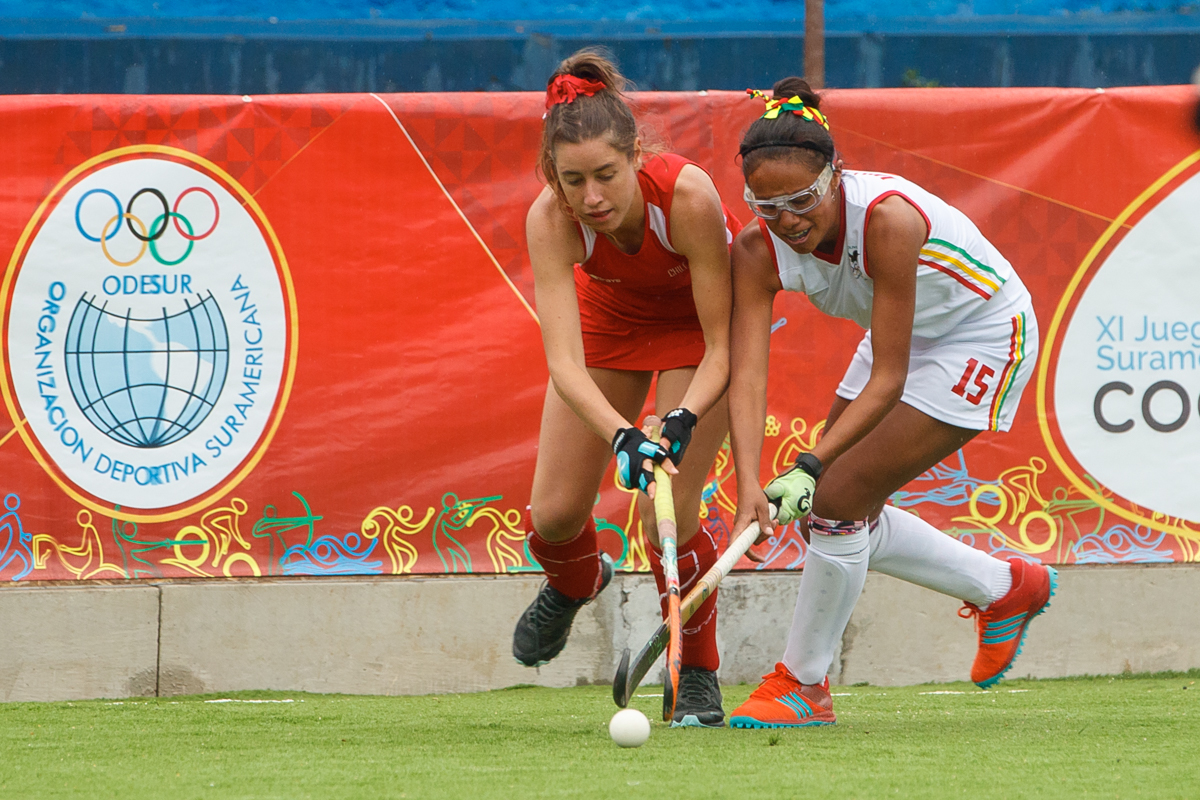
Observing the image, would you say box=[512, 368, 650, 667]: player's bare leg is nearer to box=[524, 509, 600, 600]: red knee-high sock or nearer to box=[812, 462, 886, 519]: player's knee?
box=[524, 509, 600, 600]: red knee-high sock

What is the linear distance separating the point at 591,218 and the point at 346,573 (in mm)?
2212

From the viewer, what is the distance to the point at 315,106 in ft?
15.8

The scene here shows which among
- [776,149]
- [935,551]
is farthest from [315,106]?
[935,551]

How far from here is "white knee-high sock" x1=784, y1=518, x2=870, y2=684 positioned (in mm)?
3303

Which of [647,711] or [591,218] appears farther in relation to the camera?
[647,711]

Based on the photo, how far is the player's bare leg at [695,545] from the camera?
3.36 metres

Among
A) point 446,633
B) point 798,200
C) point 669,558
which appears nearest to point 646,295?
point 798,200

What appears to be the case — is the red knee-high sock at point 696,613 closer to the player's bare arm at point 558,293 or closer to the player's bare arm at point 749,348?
the player's bare arm at point 749,348

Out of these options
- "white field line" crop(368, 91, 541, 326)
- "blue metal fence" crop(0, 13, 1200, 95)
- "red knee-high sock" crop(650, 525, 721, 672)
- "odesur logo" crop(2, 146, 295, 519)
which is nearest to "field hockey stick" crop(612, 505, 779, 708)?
"red knee-high sock" crop(650, 525, 721, 672)

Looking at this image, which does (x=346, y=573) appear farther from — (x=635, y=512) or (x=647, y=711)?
(x=647, y=711)

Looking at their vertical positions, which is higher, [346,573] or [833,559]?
[833,559]

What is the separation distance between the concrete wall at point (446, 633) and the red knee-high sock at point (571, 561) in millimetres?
1045

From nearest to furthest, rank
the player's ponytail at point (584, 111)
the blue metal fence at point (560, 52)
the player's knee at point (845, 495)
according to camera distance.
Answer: the player's ponytail at point (584, 111)
the player's knee at point (845, 495)
the blue metal fence at point (560, 52)

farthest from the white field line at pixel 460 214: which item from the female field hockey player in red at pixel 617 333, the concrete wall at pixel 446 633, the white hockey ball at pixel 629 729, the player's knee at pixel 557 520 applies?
the white hockey ball at pixel 629 729
